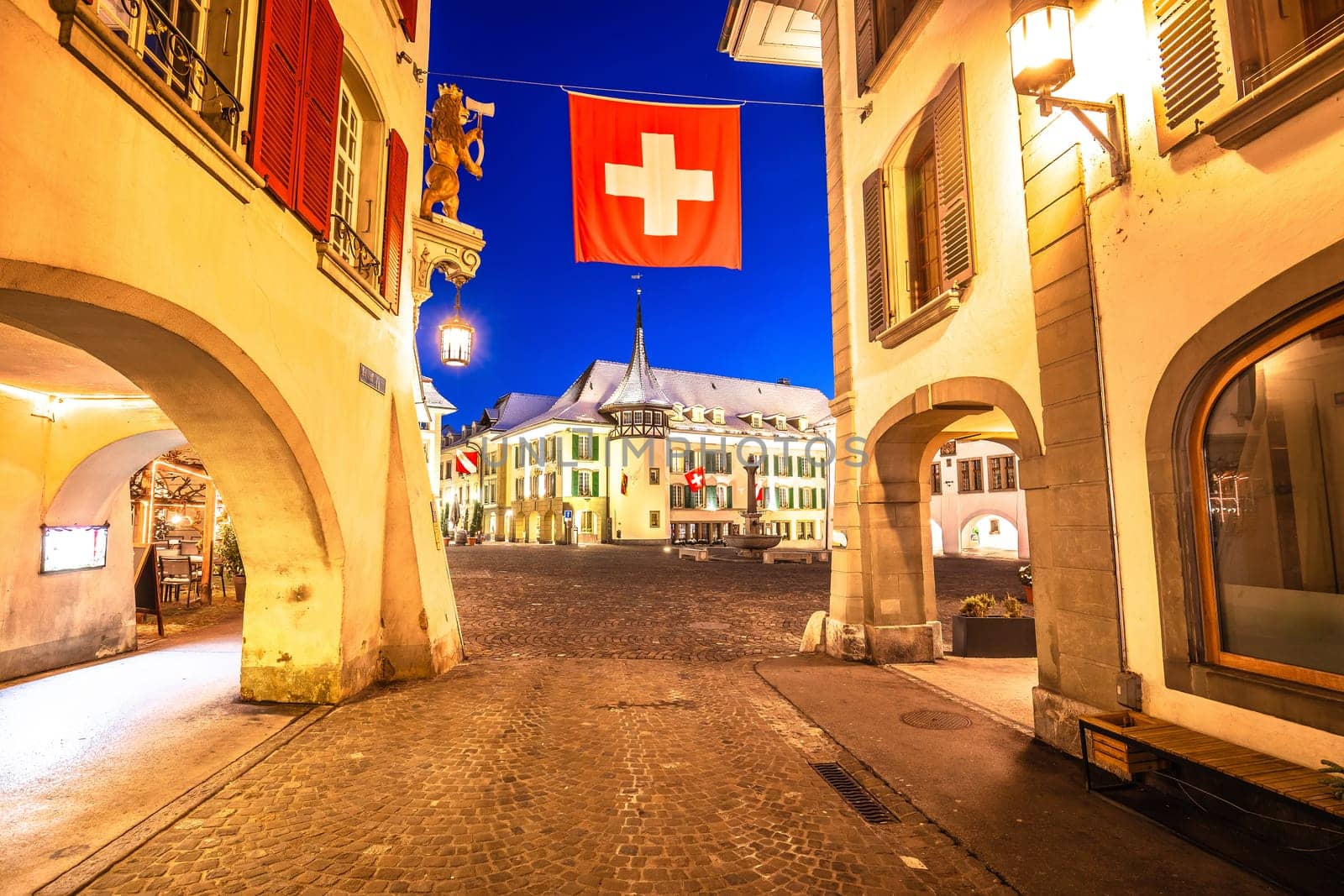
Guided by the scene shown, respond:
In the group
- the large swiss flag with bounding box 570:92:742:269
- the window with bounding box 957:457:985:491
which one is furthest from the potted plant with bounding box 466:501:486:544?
the large swiss flag with bounding box 570:92:742:269

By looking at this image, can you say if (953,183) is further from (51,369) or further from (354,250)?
(51,369)

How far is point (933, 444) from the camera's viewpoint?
819cm

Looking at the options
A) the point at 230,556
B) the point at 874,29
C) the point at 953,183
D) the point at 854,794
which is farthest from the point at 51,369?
the point at 230,556

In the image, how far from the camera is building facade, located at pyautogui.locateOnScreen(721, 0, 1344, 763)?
11.0ft

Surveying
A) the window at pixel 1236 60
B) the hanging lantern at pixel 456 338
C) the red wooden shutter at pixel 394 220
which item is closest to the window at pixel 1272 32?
the window at pixel 1236 60

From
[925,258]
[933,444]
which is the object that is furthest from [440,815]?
[925,258]

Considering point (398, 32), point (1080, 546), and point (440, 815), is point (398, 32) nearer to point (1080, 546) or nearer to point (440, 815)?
point (440, 815)

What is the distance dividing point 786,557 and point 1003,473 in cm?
1132

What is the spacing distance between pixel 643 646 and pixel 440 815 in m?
5.54

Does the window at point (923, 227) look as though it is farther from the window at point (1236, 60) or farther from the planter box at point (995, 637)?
the planter box at point (995, 637)

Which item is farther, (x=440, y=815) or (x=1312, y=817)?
(x=440, y=815)

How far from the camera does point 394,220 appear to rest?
25.7 feet

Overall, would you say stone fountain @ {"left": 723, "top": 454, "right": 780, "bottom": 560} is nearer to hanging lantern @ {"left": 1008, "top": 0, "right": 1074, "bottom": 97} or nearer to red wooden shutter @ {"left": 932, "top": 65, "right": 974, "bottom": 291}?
red wooden shutter @ {"left": 932, "top": 65, "right": 974, "bottom": 291}

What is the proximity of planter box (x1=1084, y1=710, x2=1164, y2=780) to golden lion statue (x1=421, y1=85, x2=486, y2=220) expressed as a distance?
9436 mm
